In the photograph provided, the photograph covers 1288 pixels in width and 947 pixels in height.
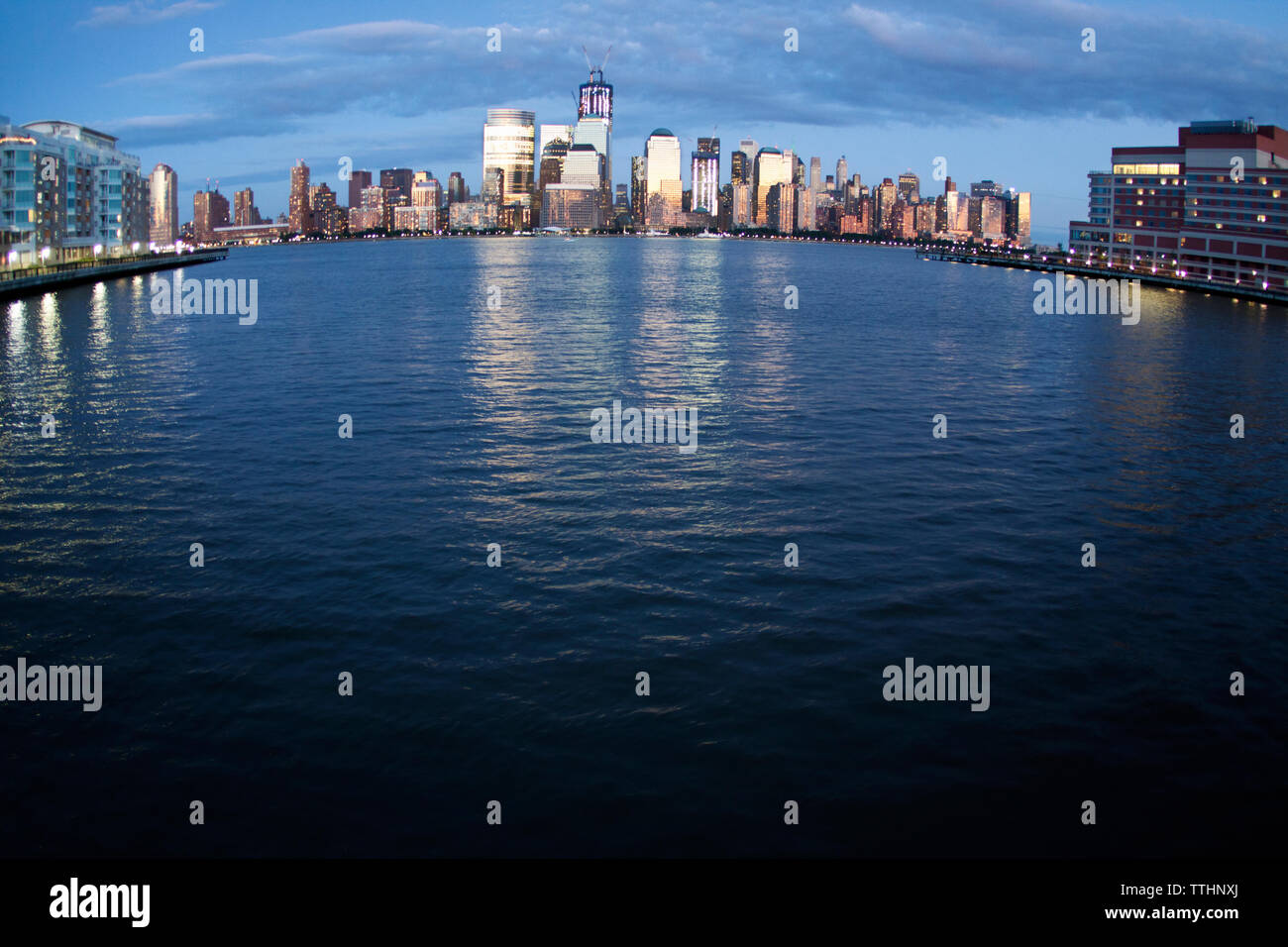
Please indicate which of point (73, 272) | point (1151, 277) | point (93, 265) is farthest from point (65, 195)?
point (1151, 277)

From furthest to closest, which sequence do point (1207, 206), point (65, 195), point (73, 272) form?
point (1207, 206) < point (65, 195) < point (73, 272)

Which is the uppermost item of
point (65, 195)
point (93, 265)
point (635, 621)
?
point (65, 195)

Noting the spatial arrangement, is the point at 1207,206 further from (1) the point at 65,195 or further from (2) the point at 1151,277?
(1) the point at 65,195

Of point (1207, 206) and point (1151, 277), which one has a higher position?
point (1207, 206)

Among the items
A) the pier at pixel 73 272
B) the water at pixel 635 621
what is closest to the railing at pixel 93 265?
the pier at pixel 73 272

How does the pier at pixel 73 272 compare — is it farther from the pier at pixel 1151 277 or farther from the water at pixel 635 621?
the pier at pixel 1151 277

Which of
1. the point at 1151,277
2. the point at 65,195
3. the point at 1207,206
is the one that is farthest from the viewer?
the point at 1207,206
